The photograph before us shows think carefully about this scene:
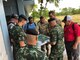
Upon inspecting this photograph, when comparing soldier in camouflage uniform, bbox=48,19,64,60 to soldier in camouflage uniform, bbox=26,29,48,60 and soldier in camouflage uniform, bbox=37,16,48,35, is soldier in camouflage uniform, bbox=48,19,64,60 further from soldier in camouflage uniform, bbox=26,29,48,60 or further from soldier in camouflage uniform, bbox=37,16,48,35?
soldier in camouflage uniform, bbox=26,29,48,60

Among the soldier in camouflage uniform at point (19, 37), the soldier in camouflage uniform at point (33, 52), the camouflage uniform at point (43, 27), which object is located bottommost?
the camouflage uniform at point (43, 27)

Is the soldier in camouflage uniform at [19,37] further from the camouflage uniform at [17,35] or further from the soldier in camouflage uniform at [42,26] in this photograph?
the soldier in camouflage uniform at [42,26]

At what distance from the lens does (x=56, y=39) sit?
8.30 metres

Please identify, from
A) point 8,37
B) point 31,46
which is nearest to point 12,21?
point 8,37

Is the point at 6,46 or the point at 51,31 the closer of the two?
the point at 6,46

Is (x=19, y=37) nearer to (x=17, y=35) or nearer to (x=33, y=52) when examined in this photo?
(x=17, y=35)

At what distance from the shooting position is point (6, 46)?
6.61m

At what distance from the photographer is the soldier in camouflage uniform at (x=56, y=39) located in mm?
8188

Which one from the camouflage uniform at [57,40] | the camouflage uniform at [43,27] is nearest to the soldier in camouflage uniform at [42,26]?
the camouflage uniform at [43,27]

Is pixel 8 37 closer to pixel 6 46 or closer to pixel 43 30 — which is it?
pixel 6 46

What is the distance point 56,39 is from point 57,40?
69 millimetres

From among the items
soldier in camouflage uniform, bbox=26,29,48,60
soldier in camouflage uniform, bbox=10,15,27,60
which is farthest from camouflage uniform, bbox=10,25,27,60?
soldier in camouflage uniform, bbox=26,29,48,60

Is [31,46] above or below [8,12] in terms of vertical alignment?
above

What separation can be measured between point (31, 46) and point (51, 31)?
12.1ft
